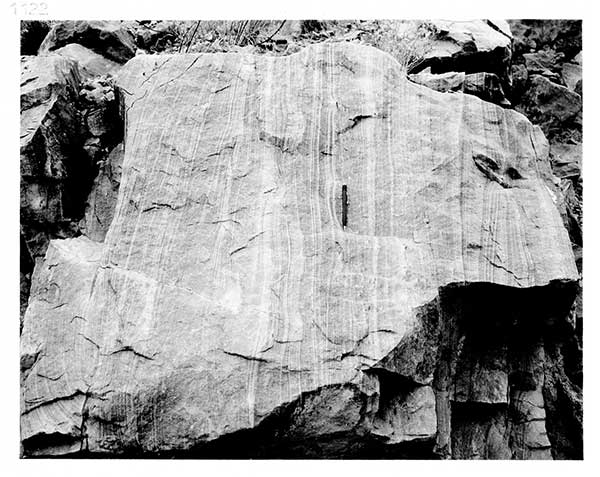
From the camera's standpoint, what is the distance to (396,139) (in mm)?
5160

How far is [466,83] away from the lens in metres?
6.09

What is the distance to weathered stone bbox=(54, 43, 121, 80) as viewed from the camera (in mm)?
6281

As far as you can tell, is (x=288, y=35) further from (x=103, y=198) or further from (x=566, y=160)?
(x=566, y=160)

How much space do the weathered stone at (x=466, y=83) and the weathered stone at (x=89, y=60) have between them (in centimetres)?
259

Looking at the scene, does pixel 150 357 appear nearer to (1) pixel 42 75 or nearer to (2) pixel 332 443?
(2) pixel 332 443

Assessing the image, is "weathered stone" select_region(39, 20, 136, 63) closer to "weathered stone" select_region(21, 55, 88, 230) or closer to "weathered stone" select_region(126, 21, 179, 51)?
"weathered stone" select_region(126, 21, 179, 51)

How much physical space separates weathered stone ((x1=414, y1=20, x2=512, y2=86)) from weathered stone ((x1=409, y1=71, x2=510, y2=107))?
262 mm

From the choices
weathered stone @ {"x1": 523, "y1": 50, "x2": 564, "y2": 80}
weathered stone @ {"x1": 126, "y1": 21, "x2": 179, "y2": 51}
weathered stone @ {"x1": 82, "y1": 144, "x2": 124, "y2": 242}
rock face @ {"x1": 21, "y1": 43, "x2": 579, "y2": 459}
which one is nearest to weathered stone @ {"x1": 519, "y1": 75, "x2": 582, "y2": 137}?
weathered stone @ {"x1": 523, "y1": 50, "x2": 564, "y2": 80}

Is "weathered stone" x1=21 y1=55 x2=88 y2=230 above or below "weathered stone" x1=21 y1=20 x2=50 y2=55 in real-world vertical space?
below

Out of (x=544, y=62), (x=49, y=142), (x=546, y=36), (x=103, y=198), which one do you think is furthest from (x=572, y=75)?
(x=49, y=142)

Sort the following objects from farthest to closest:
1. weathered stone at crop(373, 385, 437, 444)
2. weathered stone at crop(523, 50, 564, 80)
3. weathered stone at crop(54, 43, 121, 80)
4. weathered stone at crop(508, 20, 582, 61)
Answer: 1. weathered stone at crop(508, 20, 582, 61)
2. weathered stone at crop(523, 50, 564, 80)
3. weathered stone at crop(54, 43, 121, 80)
4. weathered stone at crop(373, 385, 437, 444)

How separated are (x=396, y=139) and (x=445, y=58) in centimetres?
171

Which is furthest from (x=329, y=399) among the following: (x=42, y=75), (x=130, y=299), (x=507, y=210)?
(x=42, y=75)

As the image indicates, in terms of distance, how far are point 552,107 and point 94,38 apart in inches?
171
